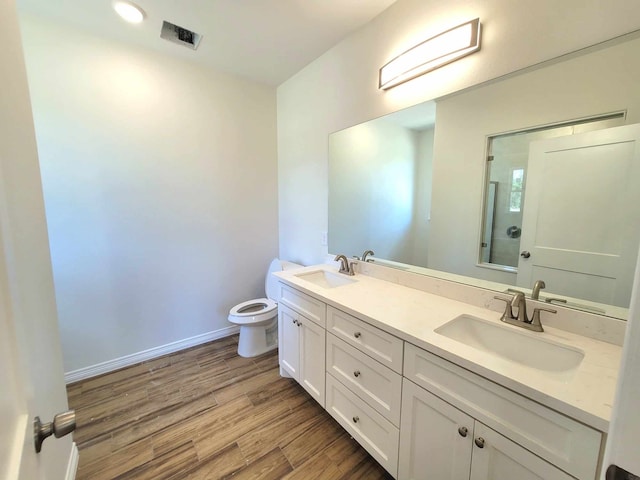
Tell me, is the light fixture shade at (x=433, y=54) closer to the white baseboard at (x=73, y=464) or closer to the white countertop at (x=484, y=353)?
the white countertop at (x=484, y=353)

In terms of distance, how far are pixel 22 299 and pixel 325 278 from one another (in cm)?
164

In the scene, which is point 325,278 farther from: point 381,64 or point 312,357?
point 381,64

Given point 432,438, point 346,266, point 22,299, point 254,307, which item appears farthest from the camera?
point 254,307

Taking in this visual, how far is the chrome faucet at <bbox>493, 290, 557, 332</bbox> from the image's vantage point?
3.63 feet

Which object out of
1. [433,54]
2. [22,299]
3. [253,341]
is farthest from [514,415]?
[253,341]

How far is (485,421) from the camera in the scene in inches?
35.2

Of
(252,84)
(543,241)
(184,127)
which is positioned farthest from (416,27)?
(184,127)

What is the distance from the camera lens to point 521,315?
115 centimetres

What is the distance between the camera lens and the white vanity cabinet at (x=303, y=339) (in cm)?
163

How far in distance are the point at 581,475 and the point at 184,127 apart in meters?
2.97

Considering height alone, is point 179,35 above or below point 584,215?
above

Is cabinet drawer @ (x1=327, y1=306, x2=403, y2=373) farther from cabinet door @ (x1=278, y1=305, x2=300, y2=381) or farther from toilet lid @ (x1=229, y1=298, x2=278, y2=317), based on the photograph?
toilet lid @ (x1=229, y1=298, x2=278, y2=317)

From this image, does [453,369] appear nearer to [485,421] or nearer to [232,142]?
[485,421]

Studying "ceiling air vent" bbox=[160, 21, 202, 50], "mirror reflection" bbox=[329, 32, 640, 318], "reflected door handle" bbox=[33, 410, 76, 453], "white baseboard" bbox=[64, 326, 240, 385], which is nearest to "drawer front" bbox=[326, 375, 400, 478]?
"mirror reflection" bbox=[329, 32, 640, 318]
